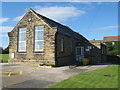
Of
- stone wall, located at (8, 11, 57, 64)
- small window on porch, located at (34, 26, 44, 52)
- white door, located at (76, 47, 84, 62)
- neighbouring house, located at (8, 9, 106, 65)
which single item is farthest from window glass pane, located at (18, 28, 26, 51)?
white door, located at (76, 47, 84, 62)

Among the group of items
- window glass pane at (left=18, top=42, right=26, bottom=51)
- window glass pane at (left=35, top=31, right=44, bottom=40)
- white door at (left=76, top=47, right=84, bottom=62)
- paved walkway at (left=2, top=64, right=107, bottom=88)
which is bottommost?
paved walkway at (left=2, top=64, right=107, bottom=88)

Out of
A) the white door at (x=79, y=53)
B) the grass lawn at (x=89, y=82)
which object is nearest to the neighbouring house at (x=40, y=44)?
the white door at (x=79, y=53)

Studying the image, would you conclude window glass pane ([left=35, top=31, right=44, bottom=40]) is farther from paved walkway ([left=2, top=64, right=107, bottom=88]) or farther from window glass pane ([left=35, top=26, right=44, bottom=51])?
paved walkway ([left=2, top=64, right=107, bottom=88])

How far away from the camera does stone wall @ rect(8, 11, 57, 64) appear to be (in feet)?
60.2

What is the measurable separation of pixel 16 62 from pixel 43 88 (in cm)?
1506

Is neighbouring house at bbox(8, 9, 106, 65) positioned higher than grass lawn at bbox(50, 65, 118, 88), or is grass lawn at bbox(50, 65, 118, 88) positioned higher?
neighbouring house at bbox(8, 9, 106, 65)

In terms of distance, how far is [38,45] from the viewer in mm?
19500

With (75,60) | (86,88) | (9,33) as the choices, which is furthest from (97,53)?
(86,88)

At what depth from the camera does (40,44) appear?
1936 cm

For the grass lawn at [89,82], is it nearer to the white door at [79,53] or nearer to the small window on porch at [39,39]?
the small window on porch at [39,39]

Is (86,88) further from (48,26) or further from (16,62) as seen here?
(16,62)

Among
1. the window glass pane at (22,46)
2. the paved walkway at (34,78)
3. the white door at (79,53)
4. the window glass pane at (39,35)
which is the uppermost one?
the window glass pane at (39,35)

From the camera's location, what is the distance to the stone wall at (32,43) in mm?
18344

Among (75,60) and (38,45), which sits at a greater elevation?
(38,45)
